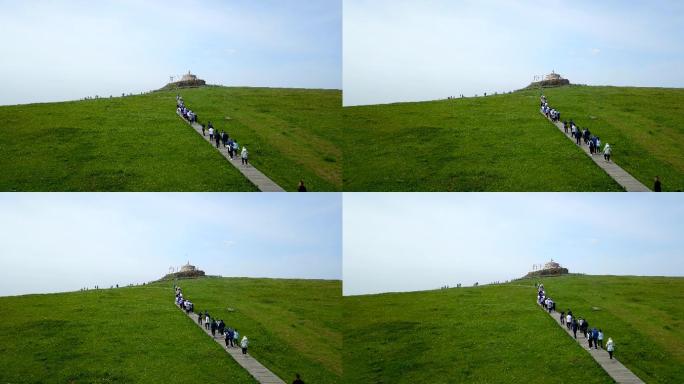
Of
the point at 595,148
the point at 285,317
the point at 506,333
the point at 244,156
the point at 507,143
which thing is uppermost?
the point at 507,143

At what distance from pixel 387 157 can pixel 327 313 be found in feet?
53.7

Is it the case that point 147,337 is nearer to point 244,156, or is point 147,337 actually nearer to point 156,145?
point 244,156

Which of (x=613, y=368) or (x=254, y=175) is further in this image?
(x=254, y=175)

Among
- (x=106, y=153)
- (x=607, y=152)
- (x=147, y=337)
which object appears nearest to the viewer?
(x=147, y=337)

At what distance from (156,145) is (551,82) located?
51.6 m

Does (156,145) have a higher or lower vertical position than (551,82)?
lower

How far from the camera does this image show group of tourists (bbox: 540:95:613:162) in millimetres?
74000

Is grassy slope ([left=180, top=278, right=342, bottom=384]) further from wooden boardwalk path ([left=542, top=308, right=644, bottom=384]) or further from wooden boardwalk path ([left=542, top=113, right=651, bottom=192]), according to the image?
wooden boardwalk path ([left=542, top=113, right=651, bottom=192])

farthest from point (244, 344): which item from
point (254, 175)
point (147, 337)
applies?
point (254, 175)

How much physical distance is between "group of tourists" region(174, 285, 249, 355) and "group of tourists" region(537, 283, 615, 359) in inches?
938

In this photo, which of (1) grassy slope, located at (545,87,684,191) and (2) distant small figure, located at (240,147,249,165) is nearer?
(2) distant small figure, located at (240,147,249,165)

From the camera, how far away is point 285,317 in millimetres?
72000

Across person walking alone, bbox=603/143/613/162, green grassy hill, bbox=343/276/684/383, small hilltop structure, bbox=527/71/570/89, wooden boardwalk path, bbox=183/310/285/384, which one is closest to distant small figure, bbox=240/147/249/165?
green grassy hill, bbox=343/276/684/383

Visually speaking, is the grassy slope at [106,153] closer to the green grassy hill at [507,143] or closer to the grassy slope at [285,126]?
the grassy slope at [285,126]
